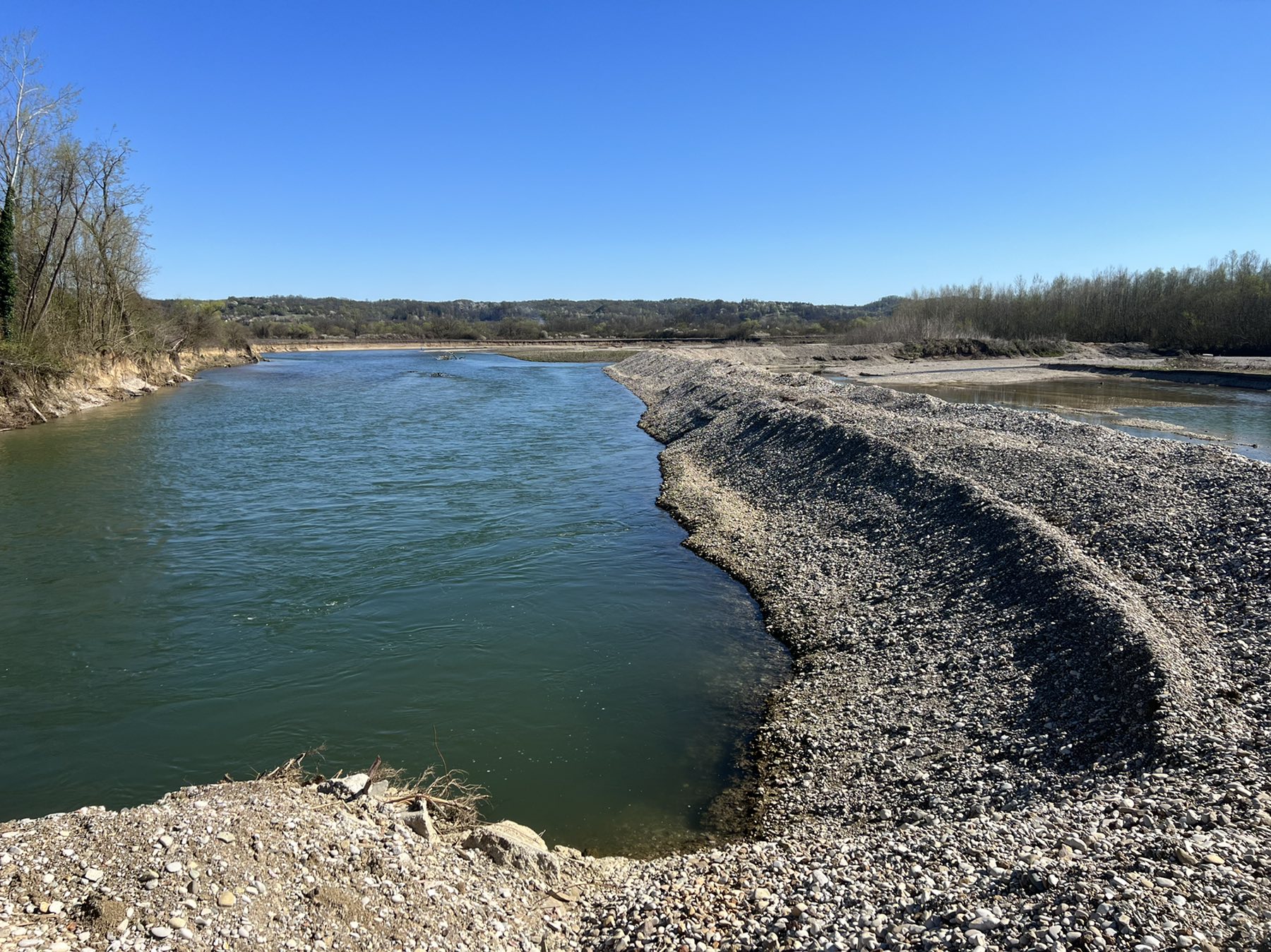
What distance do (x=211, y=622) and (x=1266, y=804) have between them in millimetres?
13508

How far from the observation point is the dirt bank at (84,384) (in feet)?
106

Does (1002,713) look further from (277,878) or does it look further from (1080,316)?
(1080,316)

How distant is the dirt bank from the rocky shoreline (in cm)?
3383

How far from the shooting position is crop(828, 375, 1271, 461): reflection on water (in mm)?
30609

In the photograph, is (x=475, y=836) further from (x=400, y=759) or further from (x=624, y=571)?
(x=624, y=571)

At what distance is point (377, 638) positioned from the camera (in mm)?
11750

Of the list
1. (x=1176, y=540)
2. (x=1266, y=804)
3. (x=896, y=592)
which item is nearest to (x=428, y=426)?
(x=896, y=592)

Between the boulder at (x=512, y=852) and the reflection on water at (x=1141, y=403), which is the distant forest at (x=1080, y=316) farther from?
the boulder at (x=512, y=852)

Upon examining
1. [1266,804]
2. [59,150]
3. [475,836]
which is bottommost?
[475,836]

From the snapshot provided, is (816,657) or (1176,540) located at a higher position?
(1176,540)

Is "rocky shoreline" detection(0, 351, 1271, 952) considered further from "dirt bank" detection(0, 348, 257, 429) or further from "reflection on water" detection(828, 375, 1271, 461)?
"dirt bank" detection(0, 348, 257, 429)

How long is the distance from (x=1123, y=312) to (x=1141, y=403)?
Answer: 53.2m

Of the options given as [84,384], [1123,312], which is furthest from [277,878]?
[1123,312]

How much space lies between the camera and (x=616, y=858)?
7074 mm
